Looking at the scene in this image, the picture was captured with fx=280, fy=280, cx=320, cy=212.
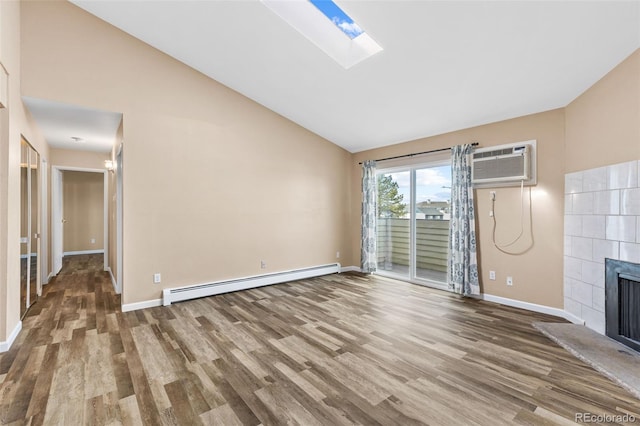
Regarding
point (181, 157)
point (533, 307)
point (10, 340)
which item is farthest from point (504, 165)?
point (10, 340)

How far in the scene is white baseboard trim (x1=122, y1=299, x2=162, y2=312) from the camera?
357cm

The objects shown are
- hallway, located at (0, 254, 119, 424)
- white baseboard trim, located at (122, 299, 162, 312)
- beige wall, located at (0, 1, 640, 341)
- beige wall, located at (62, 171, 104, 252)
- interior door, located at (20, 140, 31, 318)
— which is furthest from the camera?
beige wall, located at (62, 171, 104, 252)

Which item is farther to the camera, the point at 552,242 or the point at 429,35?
the point at 552,242

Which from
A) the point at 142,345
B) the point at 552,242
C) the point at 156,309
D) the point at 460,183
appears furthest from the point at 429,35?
the point at 156,309

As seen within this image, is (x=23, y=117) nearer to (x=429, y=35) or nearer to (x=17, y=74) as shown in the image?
(x=17, y=74)

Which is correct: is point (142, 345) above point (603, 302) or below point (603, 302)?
below

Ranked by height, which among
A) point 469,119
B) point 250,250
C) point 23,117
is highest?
point 469,119

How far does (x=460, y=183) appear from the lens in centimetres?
424

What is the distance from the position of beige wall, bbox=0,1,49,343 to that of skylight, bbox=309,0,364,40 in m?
2.97

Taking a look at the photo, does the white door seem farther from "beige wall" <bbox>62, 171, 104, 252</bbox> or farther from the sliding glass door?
the sliding glass door

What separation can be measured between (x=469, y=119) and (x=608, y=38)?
5.37ft

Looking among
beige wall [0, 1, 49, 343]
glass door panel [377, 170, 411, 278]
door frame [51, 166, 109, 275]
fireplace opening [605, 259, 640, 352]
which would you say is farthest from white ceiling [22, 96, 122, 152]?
fireplace opening [605, 259, 640, 352]

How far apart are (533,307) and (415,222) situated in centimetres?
208

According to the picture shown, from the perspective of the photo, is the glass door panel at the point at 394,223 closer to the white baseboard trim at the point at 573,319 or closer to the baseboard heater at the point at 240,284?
the baseboard heater at the point at 240,284
